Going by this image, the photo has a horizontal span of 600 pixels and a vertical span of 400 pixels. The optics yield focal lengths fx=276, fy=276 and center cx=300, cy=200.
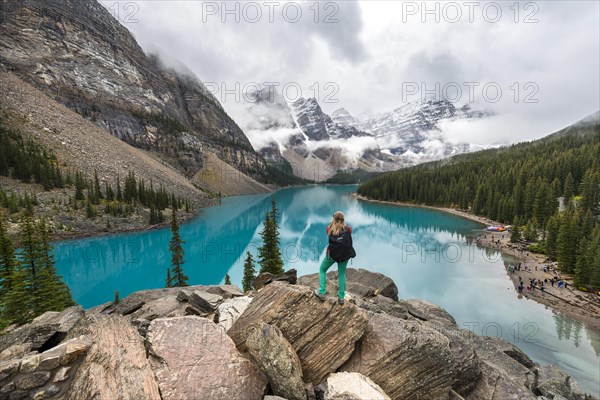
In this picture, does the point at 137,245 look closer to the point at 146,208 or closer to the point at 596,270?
the point at 146,208

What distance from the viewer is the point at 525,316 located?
31.8 m

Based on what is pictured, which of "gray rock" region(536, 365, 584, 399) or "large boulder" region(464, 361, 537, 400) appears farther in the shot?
"gray rock" region(536, 365, 584, 399)

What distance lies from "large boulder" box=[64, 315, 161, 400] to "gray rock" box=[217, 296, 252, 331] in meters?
3.01

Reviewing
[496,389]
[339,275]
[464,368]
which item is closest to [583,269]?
[496,389]

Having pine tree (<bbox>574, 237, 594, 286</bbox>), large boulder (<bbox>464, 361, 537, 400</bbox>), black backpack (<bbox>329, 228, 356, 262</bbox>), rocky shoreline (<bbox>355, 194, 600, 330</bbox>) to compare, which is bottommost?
rocky shoreline (<bbox>355, 194, 600, 330</bbox>)

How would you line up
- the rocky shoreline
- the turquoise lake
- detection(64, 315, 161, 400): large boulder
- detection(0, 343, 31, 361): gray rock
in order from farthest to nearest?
the rocky shoreline → the turquoise lake → detection(0, 343, 31, 361): gray rock → detection(64, 315, 161, 400): large boulder

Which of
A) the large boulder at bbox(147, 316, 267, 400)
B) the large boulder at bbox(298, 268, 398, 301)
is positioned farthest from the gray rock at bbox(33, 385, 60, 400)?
the large boulder at bbox(298, 268, 398, 301)

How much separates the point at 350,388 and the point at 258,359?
245 centimetres

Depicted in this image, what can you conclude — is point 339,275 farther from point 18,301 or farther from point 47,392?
point 18,301

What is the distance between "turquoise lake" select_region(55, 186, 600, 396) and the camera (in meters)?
28.0

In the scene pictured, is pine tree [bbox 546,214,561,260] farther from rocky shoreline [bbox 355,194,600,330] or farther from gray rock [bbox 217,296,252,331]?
gray rock [bbox 217,296,252,331]

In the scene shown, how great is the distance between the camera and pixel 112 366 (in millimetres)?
6438

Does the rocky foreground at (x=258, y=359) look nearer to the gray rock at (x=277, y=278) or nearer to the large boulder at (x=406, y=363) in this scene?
the large boulder at (x=406, y=363)

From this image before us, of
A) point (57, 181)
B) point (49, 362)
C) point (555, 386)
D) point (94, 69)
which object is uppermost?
point (94, 69)
